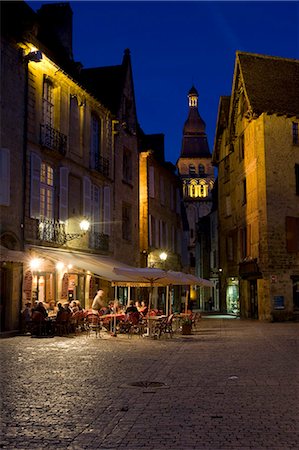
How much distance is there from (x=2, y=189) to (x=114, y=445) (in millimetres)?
13372

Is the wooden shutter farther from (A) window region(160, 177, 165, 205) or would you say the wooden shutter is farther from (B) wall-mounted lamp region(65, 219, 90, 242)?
(A) window region(160, 177, 165, 205)

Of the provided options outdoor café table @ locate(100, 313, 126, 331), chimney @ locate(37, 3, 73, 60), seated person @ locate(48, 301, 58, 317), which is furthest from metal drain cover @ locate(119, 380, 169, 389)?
chimney @ locate(37, 3, 73, 60)

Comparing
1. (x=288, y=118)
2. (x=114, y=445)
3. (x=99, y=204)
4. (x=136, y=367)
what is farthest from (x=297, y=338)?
(x=288, y=118)

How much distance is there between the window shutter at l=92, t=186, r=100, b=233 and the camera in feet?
85.4

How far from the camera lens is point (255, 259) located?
101ft

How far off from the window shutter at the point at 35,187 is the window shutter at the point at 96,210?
5978 millimetres

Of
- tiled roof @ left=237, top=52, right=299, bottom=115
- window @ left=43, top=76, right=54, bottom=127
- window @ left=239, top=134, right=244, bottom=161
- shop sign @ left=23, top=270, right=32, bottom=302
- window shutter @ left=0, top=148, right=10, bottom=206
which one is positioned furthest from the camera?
window @ left=239, top=134, right=244, bottom=161

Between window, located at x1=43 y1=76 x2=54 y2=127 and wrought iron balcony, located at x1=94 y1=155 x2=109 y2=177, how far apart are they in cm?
436

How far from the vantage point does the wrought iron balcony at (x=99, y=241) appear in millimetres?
25219

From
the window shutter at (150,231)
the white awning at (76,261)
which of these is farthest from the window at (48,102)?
the window shutter at (150,231)

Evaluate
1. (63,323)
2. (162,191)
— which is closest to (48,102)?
(63,323)

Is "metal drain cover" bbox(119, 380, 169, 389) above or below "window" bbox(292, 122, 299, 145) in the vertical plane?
below

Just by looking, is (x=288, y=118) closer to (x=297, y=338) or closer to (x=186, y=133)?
(x=297, y=338)

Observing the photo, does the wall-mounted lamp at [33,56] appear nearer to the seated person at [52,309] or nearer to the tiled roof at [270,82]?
the seated person at [52,309]
